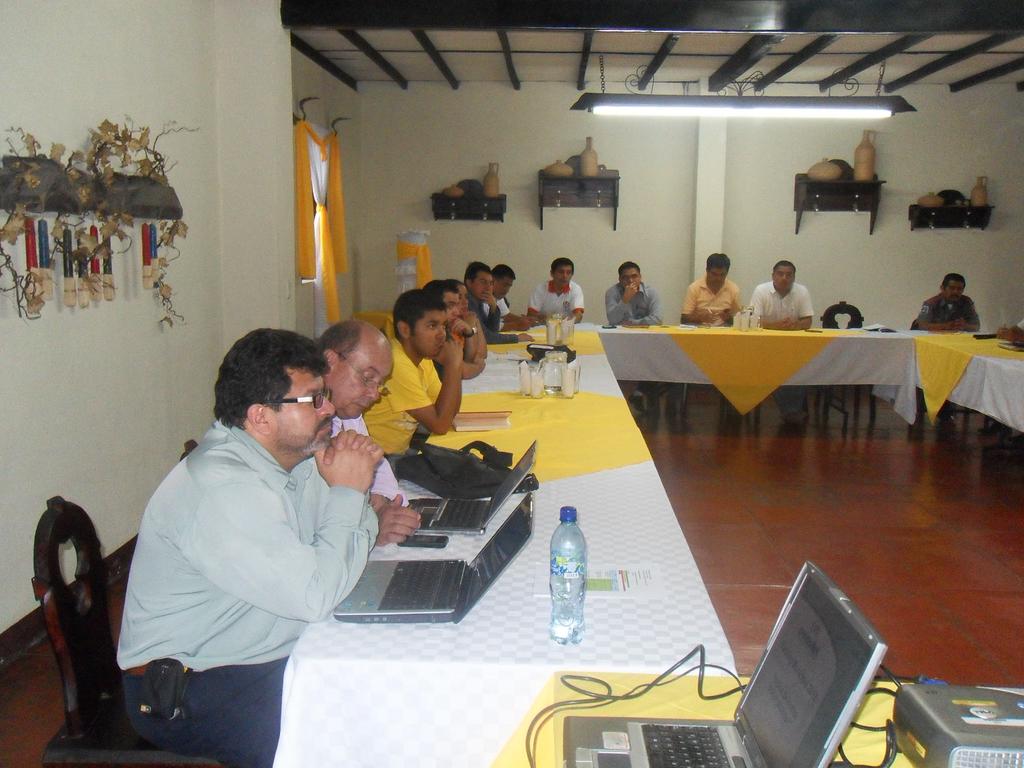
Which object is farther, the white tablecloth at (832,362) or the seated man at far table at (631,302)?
the seated man at far table at (631,302)

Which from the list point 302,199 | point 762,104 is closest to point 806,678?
point 762,104

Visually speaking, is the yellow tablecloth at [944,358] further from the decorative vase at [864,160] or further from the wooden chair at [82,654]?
the wooden chair at [82,654]

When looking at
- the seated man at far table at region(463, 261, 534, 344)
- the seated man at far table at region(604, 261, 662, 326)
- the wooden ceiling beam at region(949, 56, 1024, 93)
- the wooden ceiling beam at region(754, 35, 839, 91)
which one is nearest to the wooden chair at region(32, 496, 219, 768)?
the seated man at far table at region(463, 261, 534, 344)

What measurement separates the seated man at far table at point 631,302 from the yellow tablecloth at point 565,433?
3121 mm

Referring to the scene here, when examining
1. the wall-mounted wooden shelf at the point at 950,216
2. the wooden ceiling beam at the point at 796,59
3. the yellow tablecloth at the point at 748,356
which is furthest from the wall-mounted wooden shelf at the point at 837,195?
the yellow tablecloth at the point at 748,356

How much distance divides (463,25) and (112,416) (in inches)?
115

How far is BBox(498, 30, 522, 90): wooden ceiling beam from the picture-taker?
594cm

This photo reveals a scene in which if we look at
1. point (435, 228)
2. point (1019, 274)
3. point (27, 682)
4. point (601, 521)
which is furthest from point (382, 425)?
point (1019, 274)

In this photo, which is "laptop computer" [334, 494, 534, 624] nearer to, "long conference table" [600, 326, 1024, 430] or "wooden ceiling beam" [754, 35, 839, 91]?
"long conference table" [600, 326, 1024, 430]

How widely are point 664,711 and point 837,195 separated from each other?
7.32 m

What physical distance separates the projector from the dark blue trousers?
1048 mm

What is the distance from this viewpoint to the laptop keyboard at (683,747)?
3.54 ft

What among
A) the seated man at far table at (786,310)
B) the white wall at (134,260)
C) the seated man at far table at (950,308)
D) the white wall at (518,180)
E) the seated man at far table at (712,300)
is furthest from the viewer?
the white wall at (518,180)

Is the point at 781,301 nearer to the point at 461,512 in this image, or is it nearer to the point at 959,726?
the point at 461,512
